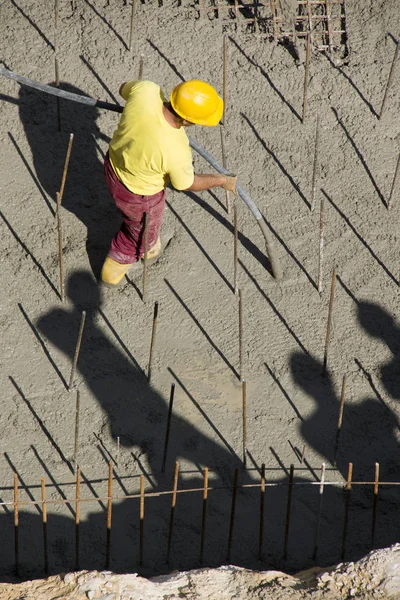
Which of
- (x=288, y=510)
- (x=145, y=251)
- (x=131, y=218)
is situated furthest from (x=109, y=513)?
(x=131, y=218)

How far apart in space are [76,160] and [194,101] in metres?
1.55

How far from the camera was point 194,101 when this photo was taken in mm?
4605

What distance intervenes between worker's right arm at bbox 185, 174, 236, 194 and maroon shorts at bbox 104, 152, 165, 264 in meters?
0.27

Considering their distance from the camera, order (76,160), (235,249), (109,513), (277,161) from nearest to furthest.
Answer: (109,513) → (235,249) → (76,160) → (277,161)

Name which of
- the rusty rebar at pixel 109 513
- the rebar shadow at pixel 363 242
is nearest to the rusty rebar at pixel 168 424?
the rusty rebar at pixel 109 513

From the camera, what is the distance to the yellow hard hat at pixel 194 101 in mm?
4594

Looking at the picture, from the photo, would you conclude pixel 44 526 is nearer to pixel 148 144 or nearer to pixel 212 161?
pixel 148 144

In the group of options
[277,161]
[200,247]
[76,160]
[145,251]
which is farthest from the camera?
[277,161]

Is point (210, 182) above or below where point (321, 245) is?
above

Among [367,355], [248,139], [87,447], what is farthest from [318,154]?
[87,447]

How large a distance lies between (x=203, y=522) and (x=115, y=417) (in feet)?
2.79

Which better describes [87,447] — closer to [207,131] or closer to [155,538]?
[155,538]

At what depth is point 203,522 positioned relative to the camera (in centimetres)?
445

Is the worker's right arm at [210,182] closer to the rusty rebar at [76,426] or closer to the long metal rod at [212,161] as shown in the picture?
the long metal rod at [212,161]
